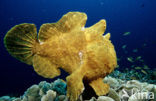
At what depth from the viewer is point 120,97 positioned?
253cm

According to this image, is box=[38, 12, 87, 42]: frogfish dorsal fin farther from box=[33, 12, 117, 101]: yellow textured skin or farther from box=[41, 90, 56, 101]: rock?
box=[41, 90, 56, 101]: rock

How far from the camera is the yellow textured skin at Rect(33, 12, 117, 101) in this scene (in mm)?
2006

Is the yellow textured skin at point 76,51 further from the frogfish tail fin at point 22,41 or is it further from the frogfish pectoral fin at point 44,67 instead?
the frogfish tail fin at point 22,41

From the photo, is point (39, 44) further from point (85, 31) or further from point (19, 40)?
point (85, 31)

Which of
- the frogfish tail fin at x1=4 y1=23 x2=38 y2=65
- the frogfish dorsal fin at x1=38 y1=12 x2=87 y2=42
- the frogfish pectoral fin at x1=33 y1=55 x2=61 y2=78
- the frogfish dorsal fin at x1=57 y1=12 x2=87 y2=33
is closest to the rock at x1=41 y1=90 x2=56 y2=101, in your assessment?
the frogfish pectoral fin at x1=33 y1=55 x2=61 y2=78

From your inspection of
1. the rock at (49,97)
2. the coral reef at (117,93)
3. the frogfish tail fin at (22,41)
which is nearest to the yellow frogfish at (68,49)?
the frogfish tail fin at (22,41)

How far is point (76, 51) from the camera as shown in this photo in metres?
2.10

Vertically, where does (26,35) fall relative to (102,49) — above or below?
above

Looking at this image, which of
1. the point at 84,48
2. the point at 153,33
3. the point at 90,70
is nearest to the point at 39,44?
the point at 84,48

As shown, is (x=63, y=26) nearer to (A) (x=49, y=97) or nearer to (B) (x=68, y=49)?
(B) (x=68, y=49)

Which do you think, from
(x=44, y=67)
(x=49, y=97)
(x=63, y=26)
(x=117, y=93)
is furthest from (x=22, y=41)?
(x=117, y=93)

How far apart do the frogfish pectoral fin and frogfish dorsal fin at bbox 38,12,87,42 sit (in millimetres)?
382

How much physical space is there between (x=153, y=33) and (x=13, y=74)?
8817cm

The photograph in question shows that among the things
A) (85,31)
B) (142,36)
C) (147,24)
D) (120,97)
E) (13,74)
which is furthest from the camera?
(147,24)
